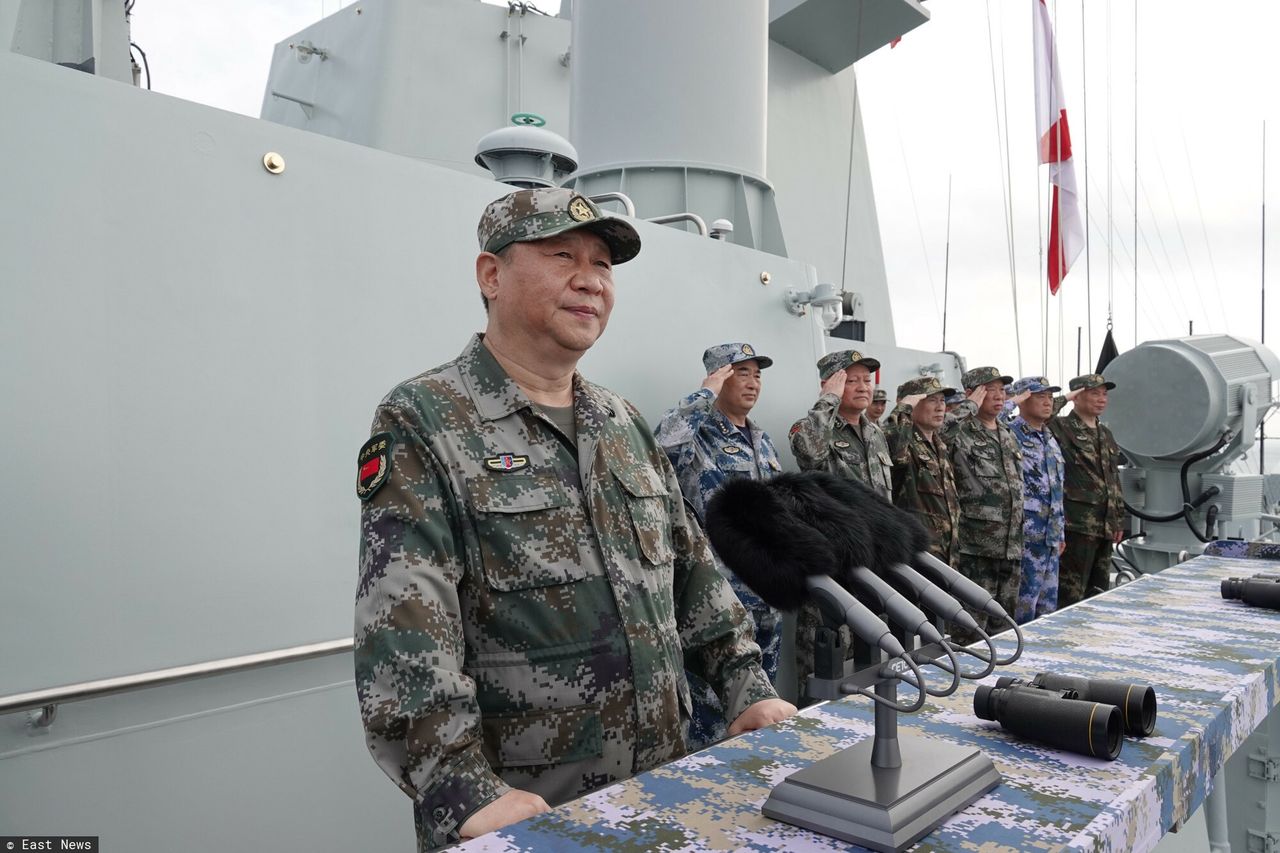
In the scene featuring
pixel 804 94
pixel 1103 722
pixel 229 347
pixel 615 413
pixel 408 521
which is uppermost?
pixel 804 94

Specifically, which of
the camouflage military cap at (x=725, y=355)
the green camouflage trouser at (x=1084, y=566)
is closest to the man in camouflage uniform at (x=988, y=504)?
the green camouflage trouser at (x=1084, y=566)

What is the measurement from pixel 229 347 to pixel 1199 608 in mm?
2635

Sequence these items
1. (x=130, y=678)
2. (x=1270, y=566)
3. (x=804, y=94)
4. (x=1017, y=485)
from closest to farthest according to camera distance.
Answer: (x=130, y=678), (x=1270, y=566), (x=1017, y=485), (x=804, y=94)

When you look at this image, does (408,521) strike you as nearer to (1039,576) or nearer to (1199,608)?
(1199,608)

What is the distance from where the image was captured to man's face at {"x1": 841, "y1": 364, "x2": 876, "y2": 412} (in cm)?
424

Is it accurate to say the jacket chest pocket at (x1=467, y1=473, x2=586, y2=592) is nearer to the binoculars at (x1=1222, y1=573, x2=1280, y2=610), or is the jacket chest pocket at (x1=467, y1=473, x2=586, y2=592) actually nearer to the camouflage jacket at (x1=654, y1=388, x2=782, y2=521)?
the camouflage jacket at (x1=654, y1=388, x2=782, y2=521)

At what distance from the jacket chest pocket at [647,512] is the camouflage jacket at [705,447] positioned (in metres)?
1.66

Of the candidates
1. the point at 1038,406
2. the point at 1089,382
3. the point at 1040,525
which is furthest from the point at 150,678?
the point at 1089,382

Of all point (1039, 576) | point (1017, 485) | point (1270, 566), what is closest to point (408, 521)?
point (1270, 566)

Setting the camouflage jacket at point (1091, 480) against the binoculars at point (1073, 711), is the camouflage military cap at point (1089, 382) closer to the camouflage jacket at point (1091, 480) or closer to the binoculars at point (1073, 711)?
the camouflage jacket at point (1091, 480)

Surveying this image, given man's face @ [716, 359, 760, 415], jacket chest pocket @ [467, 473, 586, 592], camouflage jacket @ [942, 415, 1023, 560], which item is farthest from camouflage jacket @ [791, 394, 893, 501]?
jacket chest pocket @ [467, 473, 586, 592]

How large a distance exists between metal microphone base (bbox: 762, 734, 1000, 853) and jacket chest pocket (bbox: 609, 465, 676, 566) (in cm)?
47

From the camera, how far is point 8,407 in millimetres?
1701

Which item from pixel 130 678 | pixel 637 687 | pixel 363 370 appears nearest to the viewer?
pixel 637 687
